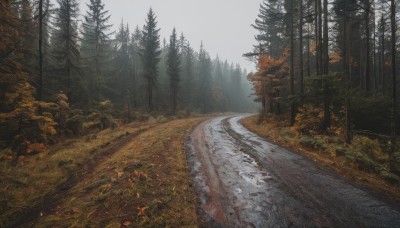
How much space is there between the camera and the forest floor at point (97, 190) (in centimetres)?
472

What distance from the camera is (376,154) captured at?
370 inches

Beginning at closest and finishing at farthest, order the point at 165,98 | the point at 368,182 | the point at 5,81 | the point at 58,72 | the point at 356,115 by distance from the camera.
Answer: the point at 368,182 → the point at 5,81 → the point at 356,115 → the point at 58,72 → the point at 165,98

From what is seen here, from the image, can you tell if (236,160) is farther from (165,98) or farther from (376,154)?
(165,98)

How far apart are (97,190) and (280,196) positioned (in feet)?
16.4

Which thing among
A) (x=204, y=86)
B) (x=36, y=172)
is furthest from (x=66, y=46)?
(x=204, y=86)

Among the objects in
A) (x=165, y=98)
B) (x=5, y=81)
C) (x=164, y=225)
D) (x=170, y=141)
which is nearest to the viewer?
(x=164, y=225)

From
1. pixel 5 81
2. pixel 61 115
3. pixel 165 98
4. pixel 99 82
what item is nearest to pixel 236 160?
pixel 5 81

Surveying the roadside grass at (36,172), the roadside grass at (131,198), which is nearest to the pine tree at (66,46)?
the roadside grass at (36,172)

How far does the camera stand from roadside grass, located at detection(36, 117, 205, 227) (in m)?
4.61

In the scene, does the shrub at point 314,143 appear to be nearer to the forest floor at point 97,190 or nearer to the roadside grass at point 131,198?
the forest floor at point 97,190

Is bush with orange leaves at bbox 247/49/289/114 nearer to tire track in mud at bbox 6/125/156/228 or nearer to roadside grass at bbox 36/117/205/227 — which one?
roadside grass at bbox 36/117/205/227

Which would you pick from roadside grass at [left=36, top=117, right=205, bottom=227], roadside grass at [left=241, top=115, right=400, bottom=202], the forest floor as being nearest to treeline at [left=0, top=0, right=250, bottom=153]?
the forest floor

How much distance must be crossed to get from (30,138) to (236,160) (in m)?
10.2

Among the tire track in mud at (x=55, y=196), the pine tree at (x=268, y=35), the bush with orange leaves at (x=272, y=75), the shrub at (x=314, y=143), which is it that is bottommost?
the tire track in mud at (x=55, y=196)
